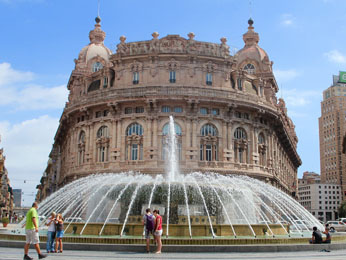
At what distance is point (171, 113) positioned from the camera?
47406mm

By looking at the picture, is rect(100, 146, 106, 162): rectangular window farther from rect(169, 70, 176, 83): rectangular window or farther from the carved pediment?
the carved pediment

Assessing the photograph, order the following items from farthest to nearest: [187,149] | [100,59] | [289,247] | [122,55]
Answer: [100,59], [122,55], [187,149], [289,247]

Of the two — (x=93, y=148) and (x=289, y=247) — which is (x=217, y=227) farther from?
(x=93, y=148)

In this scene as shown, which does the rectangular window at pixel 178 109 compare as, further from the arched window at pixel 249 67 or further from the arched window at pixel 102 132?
the arched window at pixel 249 67

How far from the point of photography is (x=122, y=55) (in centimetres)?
4997

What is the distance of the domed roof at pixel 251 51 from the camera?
2457 inches

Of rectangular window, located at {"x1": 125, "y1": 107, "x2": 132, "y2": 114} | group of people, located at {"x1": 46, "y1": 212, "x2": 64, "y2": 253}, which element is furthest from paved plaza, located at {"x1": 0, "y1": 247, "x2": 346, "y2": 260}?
rectangular window, located at {"x1": 125, "y1": 107, "x2": 132, "y2": 114}

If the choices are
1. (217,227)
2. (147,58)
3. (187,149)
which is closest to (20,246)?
(217,227)

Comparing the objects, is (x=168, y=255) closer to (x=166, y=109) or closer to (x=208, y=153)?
(x=208, y=153)

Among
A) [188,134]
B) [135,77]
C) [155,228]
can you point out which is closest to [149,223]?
[155,228]

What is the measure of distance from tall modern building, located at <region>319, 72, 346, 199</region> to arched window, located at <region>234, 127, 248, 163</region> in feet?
316

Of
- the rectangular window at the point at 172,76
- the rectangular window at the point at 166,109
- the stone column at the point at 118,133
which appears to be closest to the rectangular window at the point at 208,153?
the rectangular window at the point at 166,109

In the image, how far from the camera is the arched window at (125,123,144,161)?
47.4 m

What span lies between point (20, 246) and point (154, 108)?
30582 millimetres
